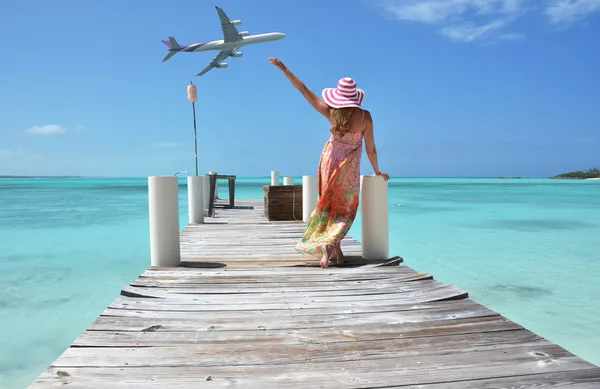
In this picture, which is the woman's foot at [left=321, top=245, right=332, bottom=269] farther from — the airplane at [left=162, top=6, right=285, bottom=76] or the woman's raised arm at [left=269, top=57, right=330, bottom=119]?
the airplane at [left=162, top=6, right=285, bottom=76]

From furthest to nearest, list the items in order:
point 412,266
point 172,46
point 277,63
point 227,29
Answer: point 172,46 < point 227,29 < point 412,266 < point 277,63

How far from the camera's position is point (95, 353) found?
1877 mm

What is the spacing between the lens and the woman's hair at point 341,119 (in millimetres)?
3520

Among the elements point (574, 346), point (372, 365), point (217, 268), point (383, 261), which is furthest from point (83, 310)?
point (574, 346)

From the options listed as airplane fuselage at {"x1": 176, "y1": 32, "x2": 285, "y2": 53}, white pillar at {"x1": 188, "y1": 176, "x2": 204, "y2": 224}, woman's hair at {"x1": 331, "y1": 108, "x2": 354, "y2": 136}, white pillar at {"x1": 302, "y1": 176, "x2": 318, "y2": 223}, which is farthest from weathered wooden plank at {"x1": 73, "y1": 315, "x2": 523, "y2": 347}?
airplane fuselage at {"x1": 176, "y1": 32, "x2": 285, "y2": 53}

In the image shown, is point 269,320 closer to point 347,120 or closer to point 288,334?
point 288,334

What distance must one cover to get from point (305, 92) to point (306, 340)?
2190 millimetres

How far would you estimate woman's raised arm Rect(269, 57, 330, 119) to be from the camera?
349cm

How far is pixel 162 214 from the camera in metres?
3.60

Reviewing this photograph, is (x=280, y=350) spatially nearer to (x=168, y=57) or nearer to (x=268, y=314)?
(x=268, y=314)

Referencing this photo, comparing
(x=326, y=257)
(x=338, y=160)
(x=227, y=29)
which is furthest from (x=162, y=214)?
(x=227, y=29)

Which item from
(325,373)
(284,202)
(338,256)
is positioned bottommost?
(325,373)

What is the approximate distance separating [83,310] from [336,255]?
152 inches

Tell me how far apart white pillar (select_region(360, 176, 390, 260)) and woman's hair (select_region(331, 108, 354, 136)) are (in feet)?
1.70
